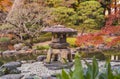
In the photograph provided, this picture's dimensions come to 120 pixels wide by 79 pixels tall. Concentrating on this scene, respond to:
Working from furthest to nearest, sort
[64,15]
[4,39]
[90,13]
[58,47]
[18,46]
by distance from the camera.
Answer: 1. [90,13]
2. [64,15]
3. [4,39]
4. [18,46]
5. [58,47]

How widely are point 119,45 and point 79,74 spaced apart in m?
17.7

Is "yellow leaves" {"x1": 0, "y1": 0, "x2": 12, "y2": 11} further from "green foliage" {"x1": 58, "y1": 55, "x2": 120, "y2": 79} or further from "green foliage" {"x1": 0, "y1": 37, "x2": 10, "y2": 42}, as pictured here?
"green foliage" {"x1": 58, "y1": 55, "x2": 120, "y2": 79}

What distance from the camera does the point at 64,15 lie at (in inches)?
760

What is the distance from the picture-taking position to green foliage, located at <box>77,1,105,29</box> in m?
19.7

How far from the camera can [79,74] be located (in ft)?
4.19

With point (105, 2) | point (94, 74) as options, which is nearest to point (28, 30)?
point (105, 2)

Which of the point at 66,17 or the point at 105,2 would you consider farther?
the point at 105,2

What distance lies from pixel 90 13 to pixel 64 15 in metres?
1.80

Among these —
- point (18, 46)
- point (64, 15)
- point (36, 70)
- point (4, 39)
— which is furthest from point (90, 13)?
point (36, 70)

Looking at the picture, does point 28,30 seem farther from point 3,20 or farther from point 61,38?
point 61,38

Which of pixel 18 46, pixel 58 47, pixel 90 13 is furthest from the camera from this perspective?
pixel 90 13

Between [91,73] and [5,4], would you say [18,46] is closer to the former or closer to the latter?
[5,4]

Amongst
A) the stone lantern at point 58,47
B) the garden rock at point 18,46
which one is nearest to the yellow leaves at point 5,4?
the garden rock at point 18,46

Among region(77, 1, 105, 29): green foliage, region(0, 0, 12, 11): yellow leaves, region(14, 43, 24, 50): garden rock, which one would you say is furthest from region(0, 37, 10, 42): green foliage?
region(77, 1, 105, 29): green foliage
